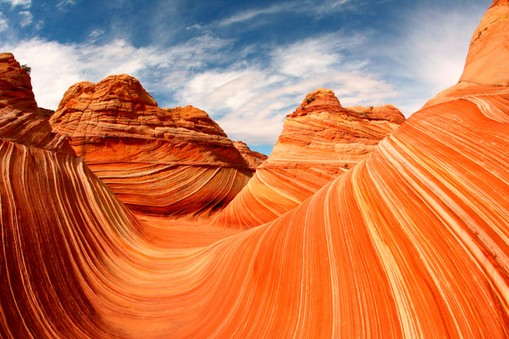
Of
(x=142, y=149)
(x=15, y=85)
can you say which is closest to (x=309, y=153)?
(x=142, y=149)

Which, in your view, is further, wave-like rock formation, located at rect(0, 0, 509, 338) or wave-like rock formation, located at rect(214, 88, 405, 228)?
wave-like rock formation, located at rect(214, 88, 405, 228)

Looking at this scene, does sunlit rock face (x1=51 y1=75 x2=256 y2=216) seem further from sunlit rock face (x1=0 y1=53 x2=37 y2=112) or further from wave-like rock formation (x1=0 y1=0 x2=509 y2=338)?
wave-like rock formation (x1=0 y1=0 x2=509 y2=338)

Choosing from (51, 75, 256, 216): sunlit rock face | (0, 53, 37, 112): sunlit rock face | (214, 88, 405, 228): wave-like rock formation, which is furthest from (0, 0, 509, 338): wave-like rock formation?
(51, 75, 256, 216): sunlit rock face

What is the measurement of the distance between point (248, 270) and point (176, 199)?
9039 millimetres

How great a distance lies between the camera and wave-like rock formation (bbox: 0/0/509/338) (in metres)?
1.88

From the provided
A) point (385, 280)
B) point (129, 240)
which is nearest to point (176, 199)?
point (129, 240)

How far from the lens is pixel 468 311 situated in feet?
5.51

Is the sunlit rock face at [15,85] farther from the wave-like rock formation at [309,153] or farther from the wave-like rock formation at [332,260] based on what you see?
the wave-like rock formation at [309,153]

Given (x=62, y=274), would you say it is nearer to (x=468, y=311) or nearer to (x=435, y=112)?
(x=468, y=311)

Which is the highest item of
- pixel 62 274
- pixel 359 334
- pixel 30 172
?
pixel 30 172

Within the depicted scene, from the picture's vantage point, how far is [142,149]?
12.3 metres

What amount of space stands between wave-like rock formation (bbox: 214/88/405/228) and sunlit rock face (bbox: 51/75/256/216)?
246cm

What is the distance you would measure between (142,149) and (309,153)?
23.0 ft

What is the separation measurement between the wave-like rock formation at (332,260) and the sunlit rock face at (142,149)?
690 cm
